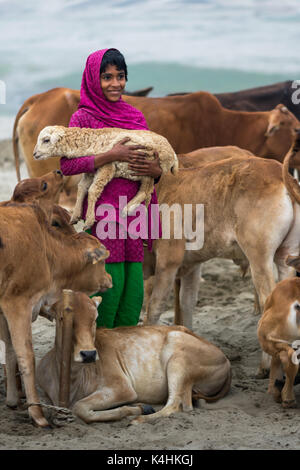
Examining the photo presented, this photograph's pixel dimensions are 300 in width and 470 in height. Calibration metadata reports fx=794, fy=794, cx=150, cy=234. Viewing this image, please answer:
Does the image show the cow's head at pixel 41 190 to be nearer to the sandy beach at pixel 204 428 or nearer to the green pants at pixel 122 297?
the green pants at pixel 122 297

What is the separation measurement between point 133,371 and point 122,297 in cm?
69

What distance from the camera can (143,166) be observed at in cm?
522

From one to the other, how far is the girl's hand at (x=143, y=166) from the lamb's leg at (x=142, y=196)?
0.19 feet

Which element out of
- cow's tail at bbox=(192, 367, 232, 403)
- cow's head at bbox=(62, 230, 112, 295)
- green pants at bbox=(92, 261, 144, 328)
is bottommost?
cow's tail at bbox=(192, 367, 232, 403)

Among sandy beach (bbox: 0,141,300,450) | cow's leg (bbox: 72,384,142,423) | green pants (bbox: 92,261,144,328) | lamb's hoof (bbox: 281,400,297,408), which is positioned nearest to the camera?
sandy beach (bbox: 0,141,300,450)

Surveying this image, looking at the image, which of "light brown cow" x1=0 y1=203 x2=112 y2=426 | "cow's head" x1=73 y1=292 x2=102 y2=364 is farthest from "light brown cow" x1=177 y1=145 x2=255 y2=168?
"cow's head" x1=73 y1=292 x2=102 y2=364

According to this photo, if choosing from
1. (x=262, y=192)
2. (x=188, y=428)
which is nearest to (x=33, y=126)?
(x=262, y=192)

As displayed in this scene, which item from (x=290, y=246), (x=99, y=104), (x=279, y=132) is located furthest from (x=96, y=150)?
(x=279, y=132)

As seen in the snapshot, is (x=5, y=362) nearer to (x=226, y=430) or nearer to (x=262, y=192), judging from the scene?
(x=226, y=430)

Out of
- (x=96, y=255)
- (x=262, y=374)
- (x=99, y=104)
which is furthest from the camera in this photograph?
(x=262, y=374)

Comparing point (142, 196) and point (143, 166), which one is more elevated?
point (143, 166)

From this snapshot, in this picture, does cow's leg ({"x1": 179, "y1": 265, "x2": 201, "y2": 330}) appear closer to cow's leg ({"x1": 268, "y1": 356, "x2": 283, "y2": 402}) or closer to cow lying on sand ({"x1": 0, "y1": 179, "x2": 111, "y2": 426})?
cow's leg ({"x1": 268, "y1": 356, "x2": 283, "y2": 402})

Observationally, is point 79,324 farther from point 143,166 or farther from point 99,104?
point 99,104

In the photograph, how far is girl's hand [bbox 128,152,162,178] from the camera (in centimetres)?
520
